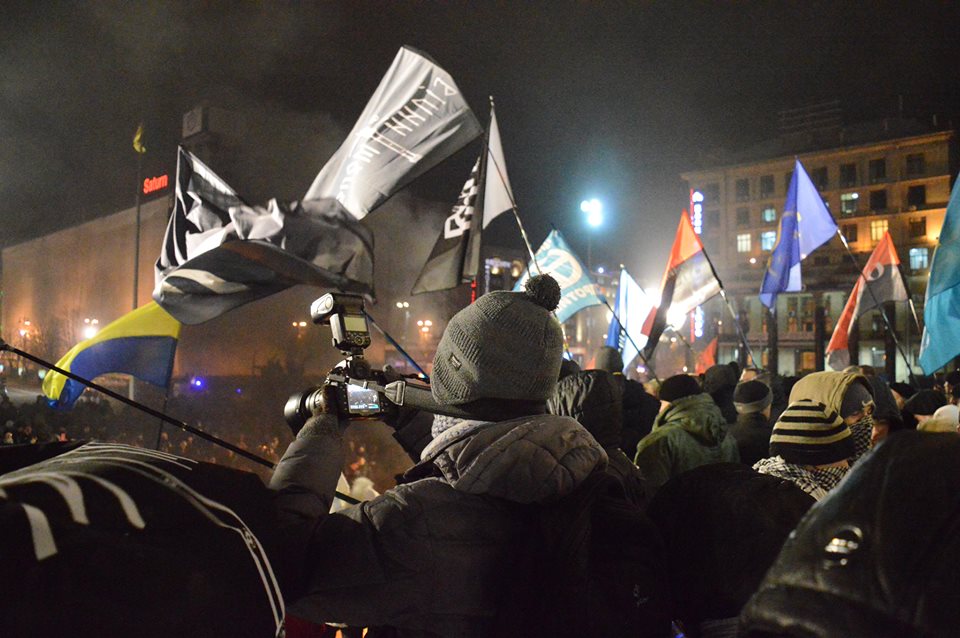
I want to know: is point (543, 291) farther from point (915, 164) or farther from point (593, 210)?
point (915, 164)

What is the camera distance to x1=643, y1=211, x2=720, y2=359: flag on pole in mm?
10047

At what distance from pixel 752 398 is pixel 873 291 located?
10.1 meters

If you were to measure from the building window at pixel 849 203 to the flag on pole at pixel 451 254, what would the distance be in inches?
2286

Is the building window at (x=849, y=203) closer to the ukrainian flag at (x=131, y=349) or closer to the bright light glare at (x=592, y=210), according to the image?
the bright light glare at (x=592, y=210)

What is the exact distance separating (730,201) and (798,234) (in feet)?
171

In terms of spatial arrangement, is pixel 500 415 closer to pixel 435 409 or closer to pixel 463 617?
pixel 435 409

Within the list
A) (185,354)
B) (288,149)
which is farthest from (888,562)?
(288,149)

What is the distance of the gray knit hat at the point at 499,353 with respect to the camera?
166 cm

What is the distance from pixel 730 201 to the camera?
6000 cm

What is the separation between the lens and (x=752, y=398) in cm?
467

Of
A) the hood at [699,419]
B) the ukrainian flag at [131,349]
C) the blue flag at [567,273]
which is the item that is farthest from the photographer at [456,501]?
the blue flag at [567,273]

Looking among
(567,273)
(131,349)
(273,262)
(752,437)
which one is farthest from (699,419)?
(567,273)

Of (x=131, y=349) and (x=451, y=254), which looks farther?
(x=451, y=254)

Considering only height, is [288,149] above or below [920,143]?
below
